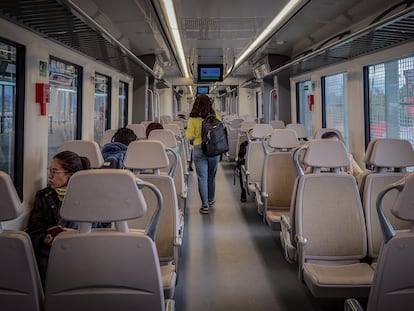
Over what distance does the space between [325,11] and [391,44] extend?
1.38m

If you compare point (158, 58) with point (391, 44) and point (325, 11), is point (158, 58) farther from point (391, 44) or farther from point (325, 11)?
point (391, 44)

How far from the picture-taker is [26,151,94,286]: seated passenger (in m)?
2.14

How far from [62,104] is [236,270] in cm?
311

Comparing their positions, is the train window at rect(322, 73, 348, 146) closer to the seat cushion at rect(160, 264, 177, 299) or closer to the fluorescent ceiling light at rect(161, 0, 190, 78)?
the fluorescent ceiling light at rect(161, 0, 190, 78)

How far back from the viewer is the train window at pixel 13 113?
337 cm

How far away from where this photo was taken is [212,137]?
4.77m

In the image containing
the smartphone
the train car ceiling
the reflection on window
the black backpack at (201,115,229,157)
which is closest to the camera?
the smartphone

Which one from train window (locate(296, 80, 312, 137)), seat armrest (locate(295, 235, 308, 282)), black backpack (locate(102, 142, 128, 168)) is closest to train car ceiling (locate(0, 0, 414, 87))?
train window (locate(296, 80, 312, 137))

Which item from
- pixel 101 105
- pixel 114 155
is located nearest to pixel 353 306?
pixel 114 155

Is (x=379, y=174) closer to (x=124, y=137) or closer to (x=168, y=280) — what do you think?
(x=168, y=280)

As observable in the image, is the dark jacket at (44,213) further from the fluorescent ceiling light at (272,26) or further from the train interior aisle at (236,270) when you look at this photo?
the fluorescent ceiling light at (272,26)

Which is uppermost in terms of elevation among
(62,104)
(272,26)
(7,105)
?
(272,26)

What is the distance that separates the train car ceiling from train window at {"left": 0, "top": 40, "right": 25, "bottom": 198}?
0.33m

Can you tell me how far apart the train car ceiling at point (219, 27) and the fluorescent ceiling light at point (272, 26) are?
82mm
